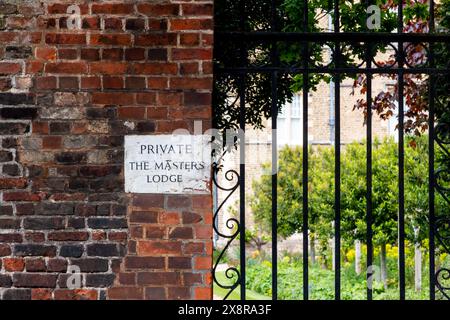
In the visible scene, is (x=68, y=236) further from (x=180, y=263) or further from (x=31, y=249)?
(x=180, y=263)

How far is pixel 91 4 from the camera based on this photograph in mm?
3557

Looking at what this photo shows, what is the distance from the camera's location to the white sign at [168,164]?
356 cm

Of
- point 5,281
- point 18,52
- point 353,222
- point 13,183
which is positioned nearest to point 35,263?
point 5,281

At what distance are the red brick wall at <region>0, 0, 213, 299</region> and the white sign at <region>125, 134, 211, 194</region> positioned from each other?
52 millimetres

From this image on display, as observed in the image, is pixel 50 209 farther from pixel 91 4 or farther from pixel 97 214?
pixel 91 4

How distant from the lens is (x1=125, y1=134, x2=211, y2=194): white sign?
356 cm

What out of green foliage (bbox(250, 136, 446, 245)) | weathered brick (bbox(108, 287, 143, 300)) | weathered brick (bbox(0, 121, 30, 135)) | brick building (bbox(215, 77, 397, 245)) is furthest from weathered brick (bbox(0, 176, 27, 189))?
brick building (bbox(215, 77, 397, 245))

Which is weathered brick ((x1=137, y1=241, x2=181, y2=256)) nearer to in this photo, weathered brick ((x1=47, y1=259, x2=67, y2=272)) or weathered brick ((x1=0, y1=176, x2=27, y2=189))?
weathered brick ((x1=47, y1=259, x2=67, y2=272))

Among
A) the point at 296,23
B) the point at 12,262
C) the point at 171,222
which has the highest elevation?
the point at 296,23

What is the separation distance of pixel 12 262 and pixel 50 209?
34 cm

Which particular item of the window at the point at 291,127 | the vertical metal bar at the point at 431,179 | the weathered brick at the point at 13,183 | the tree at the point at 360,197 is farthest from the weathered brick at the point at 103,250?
the window at the point at 291,127

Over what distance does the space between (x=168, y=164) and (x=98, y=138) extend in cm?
39

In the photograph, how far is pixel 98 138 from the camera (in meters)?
3.55
